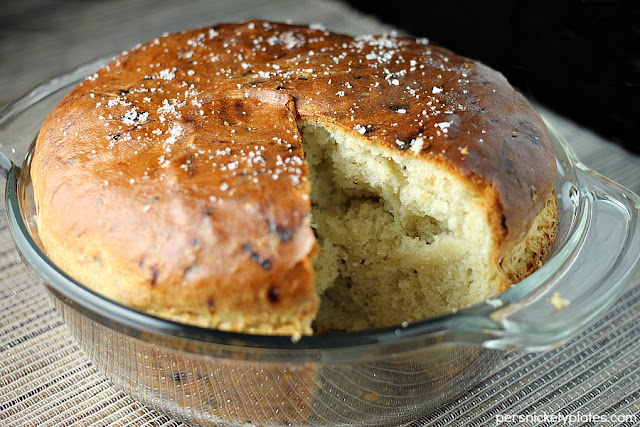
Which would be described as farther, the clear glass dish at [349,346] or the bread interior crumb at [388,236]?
the bread interior crumb at [388,236]

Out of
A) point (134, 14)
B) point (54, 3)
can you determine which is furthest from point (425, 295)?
point (54, 3)

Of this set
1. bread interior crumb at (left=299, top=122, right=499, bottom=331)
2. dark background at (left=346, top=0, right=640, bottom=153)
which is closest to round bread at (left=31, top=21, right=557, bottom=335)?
bread interior crumb at (left=299, top=122, right=499, bottom=331)

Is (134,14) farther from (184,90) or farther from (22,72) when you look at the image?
(184,90)

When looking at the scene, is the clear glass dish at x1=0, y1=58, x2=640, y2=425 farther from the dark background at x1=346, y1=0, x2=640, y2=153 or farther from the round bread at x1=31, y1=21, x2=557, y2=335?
the dark background at x1=346, y1=0, x2=640, y2=153

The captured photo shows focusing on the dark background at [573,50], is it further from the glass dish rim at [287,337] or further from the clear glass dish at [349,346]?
the glass dish rim at [287,337]

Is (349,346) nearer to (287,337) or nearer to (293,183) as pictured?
(287,337)

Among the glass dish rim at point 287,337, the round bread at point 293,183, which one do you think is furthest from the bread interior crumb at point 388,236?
the glass dish rim at point 287,337

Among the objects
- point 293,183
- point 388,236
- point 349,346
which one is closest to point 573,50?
point 388,236

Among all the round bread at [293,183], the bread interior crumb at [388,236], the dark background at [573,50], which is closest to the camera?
the round bread at [293,183]
